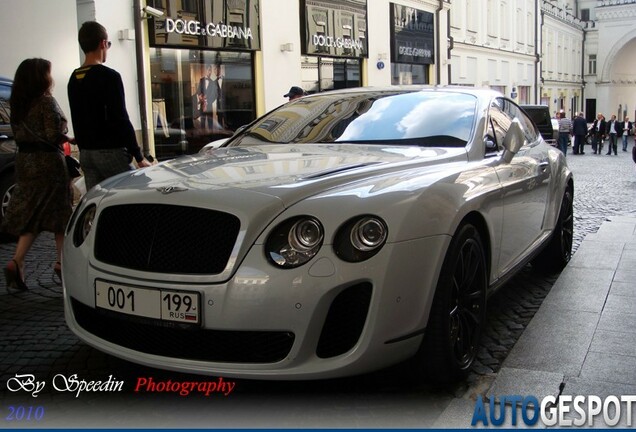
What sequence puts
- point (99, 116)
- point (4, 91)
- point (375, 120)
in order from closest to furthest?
1. point (375, 120)
2. point (99, 116)
3. point (4, 91)

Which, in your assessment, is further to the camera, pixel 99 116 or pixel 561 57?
pixel 561 57

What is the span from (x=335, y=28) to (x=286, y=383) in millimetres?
17105

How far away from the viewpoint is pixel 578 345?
13.2 ft

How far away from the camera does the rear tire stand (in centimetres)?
585

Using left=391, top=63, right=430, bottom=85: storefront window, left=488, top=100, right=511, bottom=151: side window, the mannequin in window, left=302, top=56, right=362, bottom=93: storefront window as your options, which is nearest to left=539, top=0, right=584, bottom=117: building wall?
left=391, top=63, right=430, bottom=85: storefront window

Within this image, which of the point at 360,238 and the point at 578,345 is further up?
the point at 360,238

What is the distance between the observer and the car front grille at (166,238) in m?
3.02

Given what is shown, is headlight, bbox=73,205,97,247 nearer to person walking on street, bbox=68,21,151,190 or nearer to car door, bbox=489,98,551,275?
person walking on street, bbox=68,21,151,190

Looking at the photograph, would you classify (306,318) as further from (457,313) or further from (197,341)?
(457,313)

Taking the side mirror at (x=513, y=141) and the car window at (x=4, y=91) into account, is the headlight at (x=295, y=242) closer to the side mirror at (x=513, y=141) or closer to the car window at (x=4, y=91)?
the side mirror at (x=513, y=141)

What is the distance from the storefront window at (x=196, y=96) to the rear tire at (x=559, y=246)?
9.08m

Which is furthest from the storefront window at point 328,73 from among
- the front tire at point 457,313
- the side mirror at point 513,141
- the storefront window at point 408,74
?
the front tire at point 457,313

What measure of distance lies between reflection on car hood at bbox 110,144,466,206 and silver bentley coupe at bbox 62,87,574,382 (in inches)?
0.5

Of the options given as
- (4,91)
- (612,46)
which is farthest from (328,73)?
(612,46)
